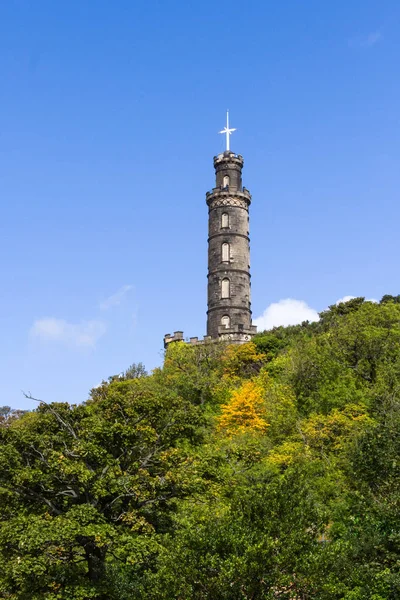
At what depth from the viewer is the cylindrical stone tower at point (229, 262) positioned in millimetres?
65062

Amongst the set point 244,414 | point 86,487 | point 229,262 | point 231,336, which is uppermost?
point 229,262

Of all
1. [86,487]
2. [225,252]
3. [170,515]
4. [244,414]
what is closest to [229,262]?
[225,252]

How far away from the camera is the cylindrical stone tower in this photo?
65.1m

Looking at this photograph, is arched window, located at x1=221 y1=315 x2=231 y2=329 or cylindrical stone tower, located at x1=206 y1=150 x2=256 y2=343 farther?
cylindrical stone tower, located at x1=206 y1=150 x2=256 y2=343

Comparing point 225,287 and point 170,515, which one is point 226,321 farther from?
point 170,515

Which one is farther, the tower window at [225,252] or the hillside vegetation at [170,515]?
the tower window at [225,252]

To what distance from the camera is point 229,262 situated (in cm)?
6600

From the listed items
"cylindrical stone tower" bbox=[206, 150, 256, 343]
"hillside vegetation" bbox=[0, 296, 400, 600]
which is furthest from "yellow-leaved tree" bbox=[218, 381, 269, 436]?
"cylindrical stone tower" bbox=[206, 150, 256, 343]

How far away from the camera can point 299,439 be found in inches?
1490

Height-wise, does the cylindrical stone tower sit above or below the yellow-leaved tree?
above

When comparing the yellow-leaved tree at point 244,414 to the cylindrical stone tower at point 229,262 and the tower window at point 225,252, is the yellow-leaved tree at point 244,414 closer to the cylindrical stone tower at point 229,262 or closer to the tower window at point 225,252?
the cylindrical stone tower at point 229,262

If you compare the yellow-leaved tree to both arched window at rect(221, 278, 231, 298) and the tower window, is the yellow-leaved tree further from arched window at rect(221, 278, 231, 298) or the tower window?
the tower window

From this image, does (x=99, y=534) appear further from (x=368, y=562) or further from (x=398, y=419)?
(x=398, y=419)

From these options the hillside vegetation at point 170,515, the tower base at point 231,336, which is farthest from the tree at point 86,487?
the tower base at point 231,336
